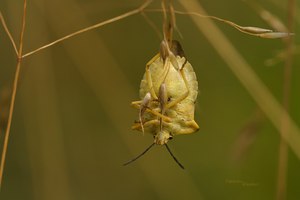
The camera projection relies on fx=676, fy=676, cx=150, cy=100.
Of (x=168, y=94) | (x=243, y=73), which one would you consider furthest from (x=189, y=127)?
(x=243, y=73)

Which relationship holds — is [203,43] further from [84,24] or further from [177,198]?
[177,198]

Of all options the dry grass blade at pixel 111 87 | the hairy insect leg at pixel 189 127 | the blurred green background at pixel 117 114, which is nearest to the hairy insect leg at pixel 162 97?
the hairy insect leg at pixel 189 127

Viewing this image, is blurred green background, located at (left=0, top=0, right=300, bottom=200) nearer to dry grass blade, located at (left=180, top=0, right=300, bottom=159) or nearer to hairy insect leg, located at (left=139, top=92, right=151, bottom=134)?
dry grass blade, located at (left=180, top=0, right=300, bottom=159)

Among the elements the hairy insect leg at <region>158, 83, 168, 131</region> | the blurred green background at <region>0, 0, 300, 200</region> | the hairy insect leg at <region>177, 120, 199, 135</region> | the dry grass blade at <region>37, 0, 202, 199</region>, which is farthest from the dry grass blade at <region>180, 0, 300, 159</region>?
the dry grass blade at <region>37, 0, 202, 199</region>

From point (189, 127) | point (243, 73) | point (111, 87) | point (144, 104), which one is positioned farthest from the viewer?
point (111, 87)

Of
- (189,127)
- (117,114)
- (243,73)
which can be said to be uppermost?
(117,114)

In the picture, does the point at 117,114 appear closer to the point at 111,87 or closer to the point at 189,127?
the point at 111,87
